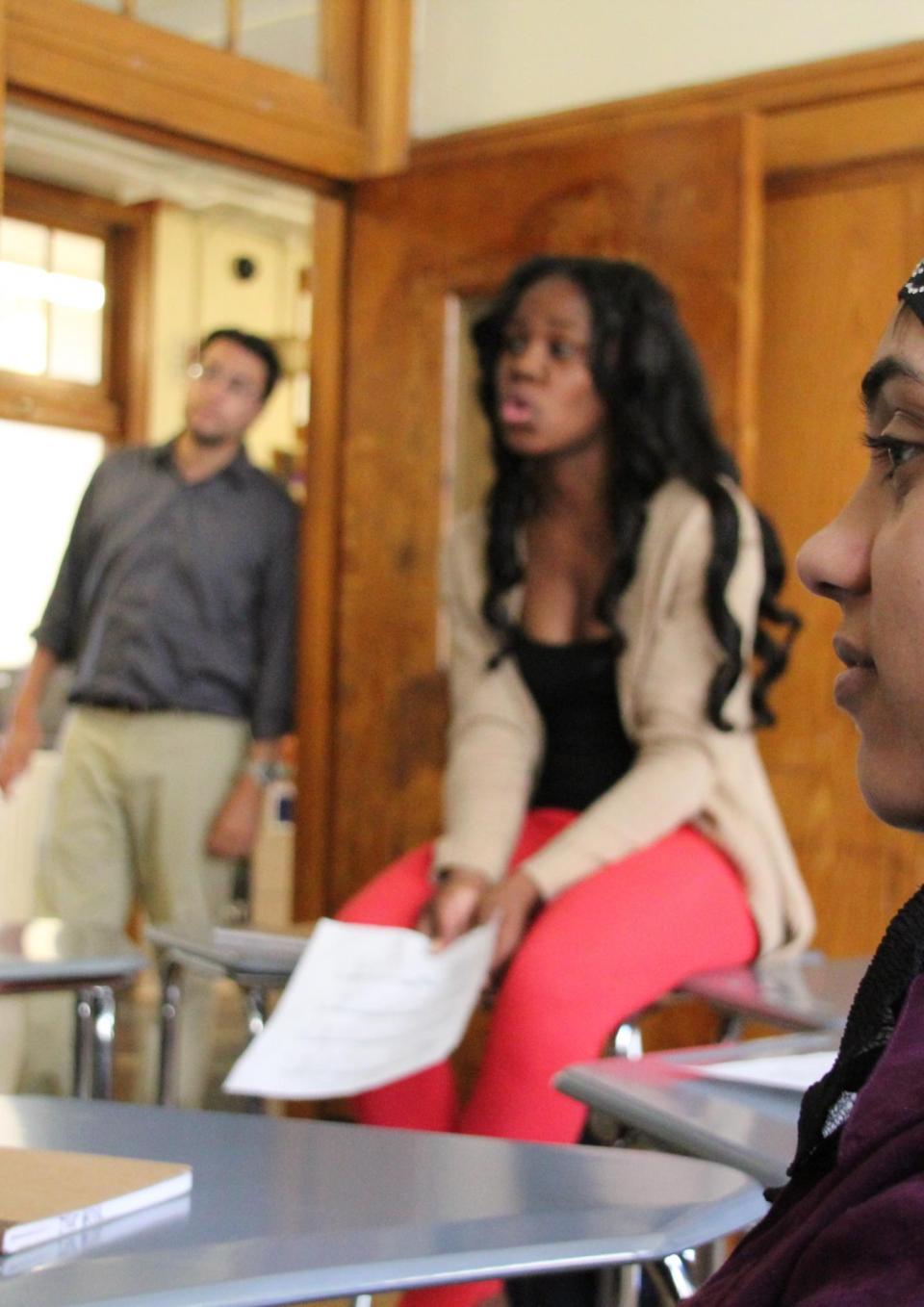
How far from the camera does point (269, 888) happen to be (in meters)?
6.07

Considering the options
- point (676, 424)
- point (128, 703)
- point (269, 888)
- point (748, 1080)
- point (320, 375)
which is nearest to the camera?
point (748, 1080)

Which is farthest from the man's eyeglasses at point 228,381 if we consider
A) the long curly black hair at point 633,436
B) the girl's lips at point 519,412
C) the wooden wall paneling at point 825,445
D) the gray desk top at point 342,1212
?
the gray desk top at point 342,1212

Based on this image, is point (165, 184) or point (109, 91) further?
point (165, 184)

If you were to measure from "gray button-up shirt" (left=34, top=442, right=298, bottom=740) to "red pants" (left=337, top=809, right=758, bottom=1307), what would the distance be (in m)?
1.31

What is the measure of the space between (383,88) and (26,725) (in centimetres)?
148

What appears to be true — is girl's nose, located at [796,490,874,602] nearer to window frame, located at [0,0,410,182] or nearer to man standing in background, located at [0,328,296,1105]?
window frame, located at [0,0,410,182]

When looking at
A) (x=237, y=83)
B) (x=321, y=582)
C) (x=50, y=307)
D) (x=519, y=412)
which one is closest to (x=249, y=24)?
(x=237, y=83)

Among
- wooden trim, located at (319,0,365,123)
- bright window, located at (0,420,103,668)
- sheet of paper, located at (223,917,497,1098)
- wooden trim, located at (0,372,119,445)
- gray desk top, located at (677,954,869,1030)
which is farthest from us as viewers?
bright window, located at (0,420,103,668)

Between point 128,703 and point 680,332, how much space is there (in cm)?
142

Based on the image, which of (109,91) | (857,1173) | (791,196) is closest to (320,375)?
(109,91)

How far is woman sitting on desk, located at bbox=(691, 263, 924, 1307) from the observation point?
1.66 ft

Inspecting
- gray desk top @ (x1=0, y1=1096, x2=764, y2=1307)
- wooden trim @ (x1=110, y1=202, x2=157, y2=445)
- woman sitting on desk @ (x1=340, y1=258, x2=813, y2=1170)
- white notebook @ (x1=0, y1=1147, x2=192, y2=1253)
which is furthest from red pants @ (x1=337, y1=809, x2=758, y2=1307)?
wooden trim @ (x1=110, y1=202, x2=157, y2=445)

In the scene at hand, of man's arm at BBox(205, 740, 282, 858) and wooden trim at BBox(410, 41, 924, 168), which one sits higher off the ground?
wooden trim at BBox(410, 41, 924, 168)

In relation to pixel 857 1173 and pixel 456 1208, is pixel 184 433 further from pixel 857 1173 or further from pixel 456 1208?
pixel 857 1173
